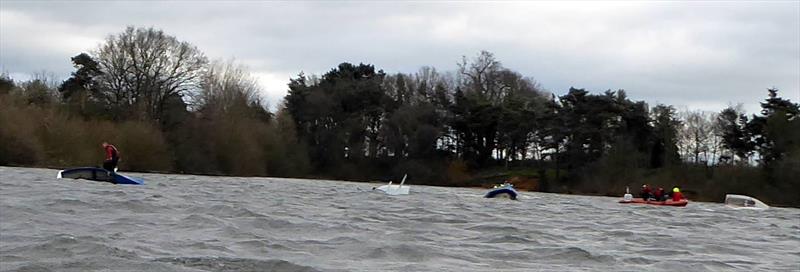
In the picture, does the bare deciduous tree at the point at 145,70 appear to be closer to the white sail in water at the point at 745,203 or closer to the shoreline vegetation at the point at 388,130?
the shoreline vegetation at the point at 388,130

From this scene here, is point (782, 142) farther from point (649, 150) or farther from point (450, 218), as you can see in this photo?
point (450, 218)

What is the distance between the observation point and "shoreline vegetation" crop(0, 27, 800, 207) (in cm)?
5903

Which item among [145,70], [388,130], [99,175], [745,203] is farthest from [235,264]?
[388,130]

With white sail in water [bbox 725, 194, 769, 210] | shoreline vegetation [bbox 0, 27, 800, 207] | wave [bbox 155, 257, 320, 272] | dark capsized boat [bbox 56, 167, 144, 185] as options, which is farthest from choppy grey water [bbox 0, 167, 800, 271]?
shoreline vegetation [bbox 0, 27, 800, 207]

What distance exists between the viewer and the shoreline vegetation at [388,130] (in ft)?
194

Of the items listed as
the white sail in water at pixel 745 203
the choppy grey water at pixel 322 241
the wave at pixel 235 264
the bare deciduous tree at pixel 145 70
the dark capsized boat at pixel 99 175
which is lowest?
the wave at pixel 235 264

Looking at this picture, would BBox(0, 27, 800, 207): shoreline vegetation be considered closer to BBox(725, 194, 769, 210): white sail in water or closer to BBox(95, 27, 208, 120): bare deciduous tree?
BBox(95, 27, 208, 120): bare deciduous tree

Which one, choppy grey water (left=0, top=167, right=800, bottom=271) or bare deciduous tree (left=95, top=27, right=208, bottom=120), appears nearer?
choppy grey water (left=0, top=167, right=800, bottom=271)

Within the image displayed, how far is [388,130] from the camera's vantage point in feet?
279

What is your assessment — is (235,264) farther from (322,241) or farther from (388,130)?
(388,130)

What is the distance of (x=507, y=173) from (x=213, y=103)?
84.6 ft

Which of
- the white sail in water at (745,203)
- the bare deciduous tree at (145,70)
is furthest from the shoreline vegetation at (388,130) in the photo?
the white sail in water at (745,203)

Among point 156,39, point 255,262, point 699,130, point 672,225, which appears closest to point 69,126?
point 156,39

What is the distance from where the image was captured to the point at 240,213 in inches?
685
